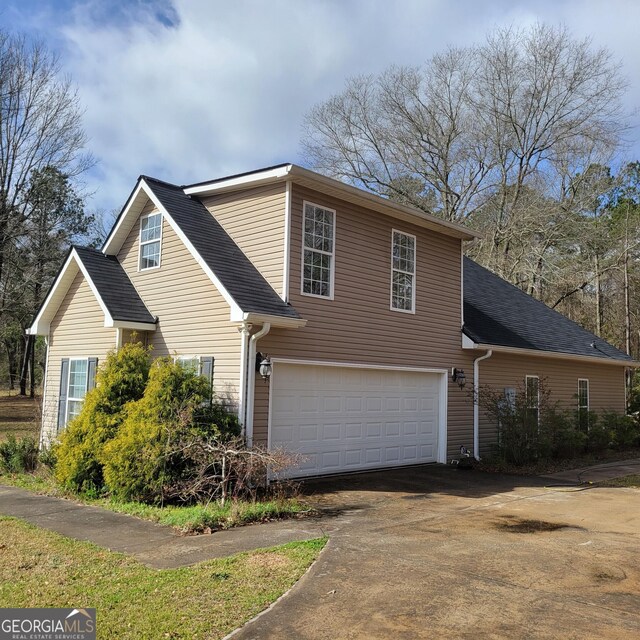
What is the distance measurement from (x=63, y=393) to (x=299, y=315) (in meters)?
6.32

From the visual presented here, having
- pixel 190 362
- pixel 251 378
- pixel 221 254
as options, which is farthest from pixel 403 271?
pixel 190 362

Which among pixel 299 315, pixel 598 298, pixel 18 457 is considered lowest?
pixel 18 457

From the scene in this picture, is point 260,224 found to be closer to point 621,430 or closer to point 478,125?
point 621,430

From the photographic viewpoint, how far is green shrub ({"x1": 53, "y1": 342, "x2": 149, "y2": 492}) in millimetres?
10062

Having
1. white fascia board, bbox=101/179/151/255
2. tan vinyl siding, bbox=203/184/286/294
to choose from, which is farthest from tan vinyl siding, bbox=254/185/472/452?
white fascia board, bbox=101/179/151/255

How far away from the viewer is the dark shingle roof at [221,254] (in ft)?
34.5

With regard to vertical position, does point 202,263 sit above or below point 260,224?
below

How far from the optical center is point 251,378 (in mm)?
10391

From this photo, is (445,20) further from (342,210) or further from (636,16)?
(342,210)

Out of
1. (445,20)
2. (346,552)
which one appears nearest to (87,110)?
(445,20)

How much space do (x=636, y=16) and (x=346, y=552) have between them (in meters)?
17.4

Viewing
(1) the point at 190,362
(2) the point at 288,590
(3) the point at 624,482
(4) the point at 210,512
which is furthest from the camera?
(3) the point at 624,482

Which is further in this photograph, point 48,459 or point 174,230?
point 174,230

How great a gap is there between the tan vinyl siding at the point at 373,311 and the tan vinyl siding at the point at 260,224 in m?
0.27
